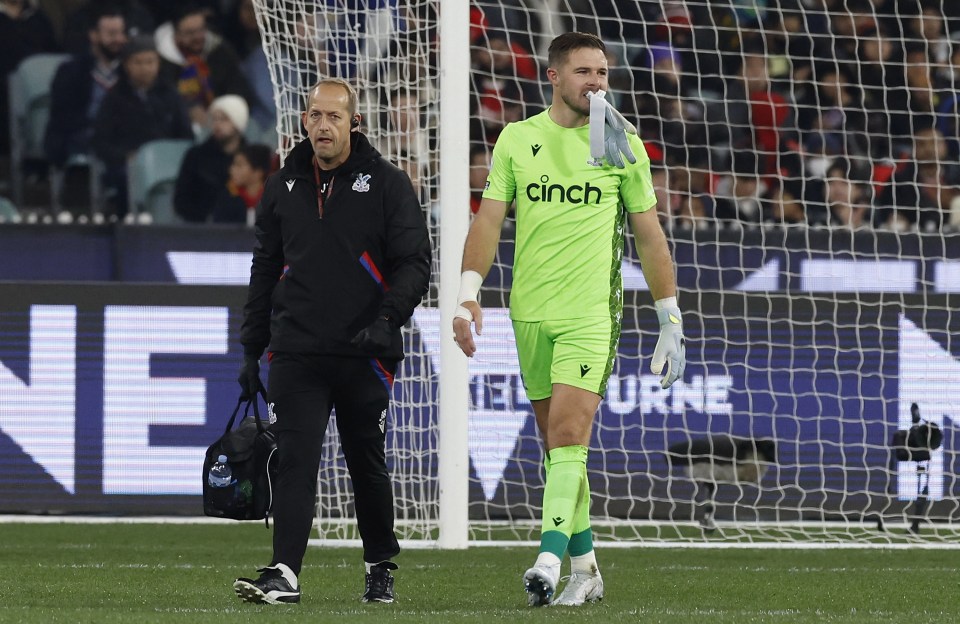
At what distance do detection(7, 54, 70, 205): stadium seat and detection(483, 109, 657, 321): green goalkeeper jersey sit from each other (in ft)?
27.9

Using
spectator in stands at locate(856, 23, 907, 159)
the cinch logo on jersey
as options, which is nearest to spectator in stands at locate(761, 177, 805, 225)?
spectator in stands at locate(856, 23, 907, 159)

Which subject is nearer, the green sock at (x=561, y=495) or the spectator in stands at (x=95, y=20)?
the green sock at (x=561, y=495)

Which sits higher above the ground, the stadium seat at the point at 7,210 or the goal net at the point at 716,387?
the stadium seat at the point at 7,210

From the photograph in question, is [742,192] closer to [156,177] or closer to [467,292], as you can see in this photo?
[156,177]

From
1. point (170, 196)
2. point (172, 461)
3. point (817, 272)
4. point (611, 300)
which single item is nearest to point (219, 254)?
point (172, 461)

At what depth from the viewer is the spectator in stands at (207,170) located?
41.6ft

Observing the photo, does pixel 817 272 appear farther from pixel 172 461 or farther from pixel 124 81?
pixel 124 81

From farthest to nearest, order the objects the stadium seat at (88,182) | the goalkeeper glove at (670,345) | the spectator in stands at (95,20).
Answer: the spectator in stands at (95,20) → the stadium seat at (88,182) → the goalkeeper glove at (670,345)

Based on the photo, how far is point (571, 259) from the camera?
602 cm

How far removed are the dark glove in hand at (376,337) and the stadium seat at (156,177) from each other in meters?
7.11

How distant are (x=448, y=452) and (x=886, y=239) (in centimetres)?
344

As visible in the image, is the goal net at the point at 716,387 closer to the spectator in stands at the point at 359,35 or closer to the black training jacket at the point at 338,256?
the spectator in stands at the point at 359,35

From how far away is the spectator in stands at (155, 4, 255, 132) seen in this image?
14445 mm

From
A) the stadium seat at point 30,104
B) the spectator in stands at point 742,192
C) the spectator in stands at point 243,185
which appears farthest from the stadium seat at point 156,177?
the spectator in stands at point 742,192
